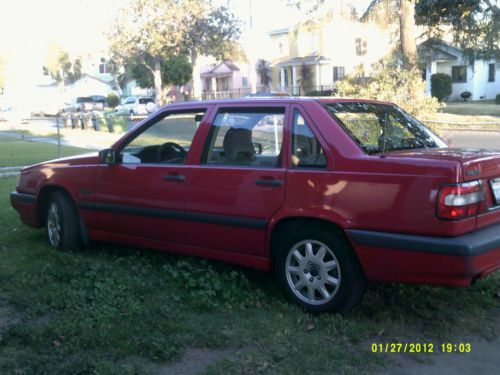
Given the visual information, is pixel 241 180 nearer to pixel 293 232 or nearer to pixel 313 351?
pixel 293 232

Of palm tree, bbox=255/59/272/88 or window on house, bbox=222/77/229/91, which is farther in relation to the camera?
window on house, bbox=222/77/229/91

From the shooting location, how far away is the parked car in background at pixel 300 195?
375 cm

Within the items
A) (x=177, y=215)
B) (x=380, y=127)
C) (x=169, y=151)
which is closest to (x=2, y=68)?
(x=169, y=151)

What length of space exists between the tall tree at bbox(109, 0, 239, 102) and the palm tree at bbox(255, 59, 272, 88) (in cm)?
1135

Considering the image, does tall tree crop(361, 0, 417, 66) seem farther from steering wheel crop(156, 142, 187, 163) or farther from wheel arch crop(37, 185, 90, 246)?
wheel arch crop(37, 185, 90, 246)

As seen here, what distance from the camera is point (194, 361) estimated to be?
11.7 feet

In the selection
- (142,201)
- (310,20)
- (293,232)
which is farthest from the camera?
(310,20)

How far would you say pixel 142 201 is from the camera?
5.26 metres

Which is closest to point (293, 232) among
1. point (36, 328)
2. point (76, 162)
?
point (36, 328)

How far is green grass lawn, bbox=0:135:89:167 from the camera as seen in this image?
14695 millimetres

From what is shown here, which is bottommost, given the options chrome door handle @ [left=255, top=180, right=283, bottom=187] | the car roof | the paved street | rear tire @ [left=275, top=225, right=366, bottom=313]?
rear tire @ [left=275, top=225, right=366, bottom=313]

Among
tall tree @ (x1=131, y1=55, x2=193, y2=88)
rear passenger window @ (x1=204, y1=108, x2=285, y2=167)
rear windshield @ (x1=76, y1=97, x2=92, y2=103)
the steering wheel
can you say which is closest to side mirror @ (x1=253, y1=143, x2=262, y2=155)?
rear passenger window @ (x1=204, y1=108, x2=285, y2=167)

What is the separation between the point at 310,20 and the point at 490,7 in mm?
7122

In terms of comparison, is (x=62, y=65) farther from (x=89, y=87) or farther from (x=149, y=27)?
(x=149, y=27)
